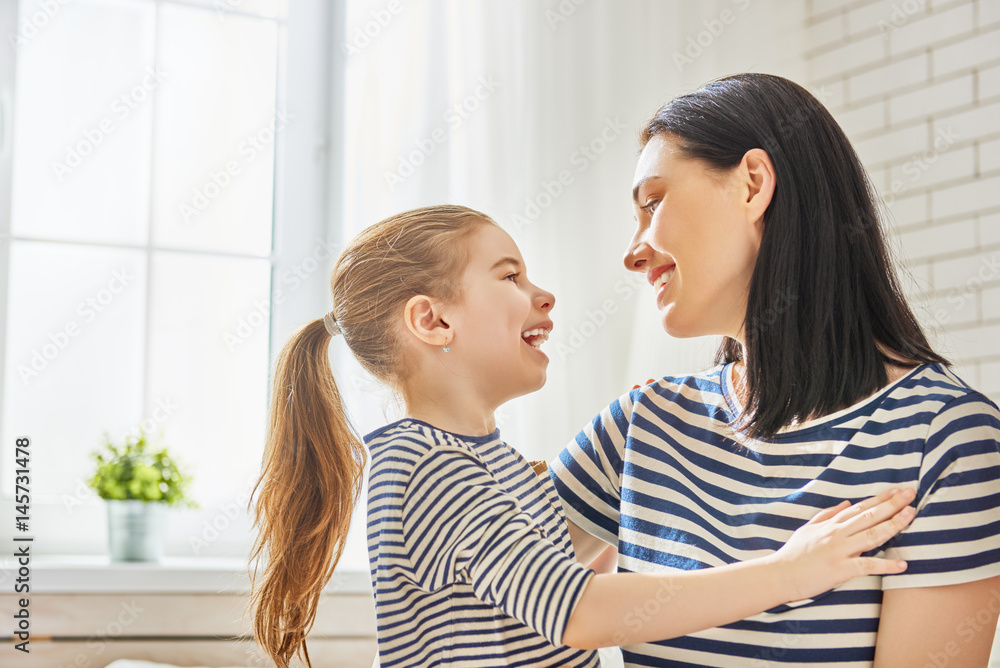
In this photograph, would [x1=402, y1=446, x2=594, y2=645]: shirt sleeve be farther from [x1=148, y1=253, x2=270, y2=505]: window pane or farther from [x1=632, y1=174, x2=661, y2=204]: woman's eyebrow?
[x1=148, y1=253, x2=270, y2=505]: window pane

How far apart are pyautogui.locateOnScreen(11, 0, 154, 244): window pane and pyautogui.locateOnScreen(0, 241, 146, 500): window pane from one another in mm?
78

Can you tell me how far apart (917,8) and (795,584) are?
246cm

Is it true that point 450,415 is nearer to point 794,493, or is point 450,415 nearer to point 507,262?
point 507,262

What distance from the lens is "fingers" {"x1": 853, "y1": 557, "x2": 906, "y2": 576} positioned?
98cm

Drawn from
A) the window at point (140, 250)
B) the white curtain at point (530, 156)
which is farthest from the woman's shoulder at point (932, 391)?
the window at point (140, 250)

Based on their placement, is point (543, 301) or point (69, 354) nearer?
point (543, 301)

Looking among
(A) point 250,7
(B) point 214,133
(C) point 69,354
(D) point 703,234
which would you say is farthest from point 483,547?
(A) point 250,7

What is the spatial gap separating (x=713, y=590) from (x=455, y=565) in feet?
0.93

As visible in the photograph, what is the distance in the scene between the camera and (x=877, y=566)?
99cm

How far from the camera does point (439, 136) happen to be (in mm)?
2402

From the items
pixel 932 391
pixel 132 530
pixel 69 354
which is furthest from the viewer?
pixel 69 354

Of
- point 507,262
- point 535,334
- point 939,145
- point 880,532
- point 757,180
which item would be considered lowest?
point 880,532

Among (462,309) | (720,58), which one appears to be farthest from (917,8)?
(462,309)

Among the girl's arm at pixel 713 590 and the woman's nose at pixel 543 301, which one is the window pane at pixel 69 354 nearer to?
the woman's nose at pixel 543 301
